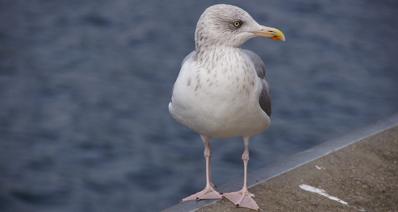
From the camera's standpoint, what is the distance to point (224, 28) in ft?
15.6

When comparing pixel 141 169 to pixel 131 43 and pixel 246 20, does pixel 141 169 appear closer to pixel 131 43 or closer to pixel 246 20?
pixel 131 43

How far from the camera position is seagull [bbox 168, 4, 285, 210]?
4617mm

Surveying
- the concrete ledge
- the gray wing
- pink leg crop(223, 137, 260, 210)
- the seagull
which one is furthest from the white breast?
the concrete ledge

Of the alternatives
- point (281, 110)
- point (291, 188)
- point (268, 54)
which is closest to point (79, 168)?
point (281, 110)

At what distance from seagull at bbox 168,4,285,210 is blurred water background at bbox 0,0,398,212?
3.58 metres

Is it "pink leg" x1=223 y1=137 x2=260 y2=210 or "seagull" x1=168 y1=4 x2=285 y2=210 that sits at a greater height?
"seagull" x1=168 y1=4 x2=285 y2=210

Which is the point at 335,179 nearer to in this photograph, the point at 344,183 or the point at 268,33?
the point at 344,183

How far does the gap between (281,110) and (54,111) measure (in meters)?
2.51

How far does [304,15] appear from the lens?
12523mm

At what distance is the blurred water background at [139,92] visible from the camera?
883cm

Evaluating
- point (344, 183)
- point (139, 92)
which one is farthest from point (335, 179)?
point (139, 92)

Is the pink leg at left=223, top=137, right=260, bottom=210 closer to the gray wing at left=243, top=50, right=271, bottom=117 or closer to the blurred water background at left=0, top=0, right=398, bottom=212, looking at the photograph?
the gray wing at left=243, top=50, right=271, bottom=117

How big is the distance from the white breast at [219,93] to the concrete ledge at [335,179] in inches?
20.9

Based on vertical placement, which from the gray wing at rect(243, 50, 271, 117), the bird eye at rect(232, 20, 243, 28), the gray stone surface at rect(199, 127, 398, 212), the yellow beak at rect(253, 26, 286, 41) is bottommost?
the gray stone surface at rect(199, 127, 398, 212)
